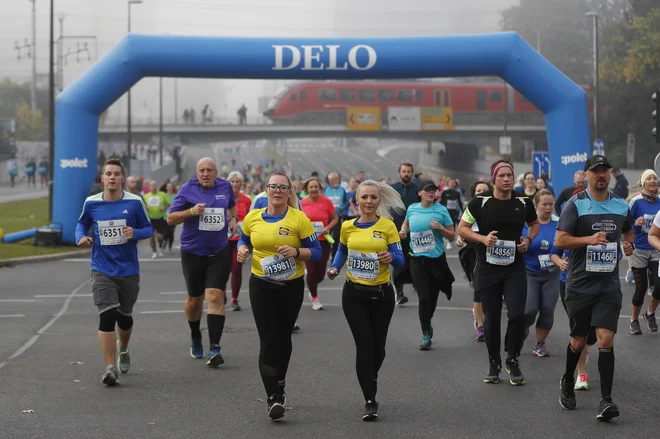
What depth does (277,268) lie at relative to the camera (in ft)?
24.9

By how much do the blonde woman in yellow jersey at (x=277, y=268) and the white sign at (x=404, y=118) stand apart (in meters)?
69.7

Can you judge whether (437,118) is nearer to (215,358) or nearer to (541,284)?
(541,284)

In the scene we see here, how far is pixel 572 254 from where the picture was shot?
7.79m

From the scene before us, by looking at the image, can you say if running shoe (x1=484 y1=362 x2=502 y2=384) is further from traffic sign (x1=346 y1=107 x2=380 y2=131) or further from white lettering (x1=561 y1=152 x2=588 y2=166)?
traffic sign (x1=346 y1=107 x2=380 y2=131)

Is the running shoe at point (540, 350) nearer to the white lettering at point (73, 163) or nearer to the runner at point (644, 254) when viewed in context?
the runner at point (644, 254)

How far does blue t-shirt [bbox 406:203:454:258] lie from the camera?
437 inches

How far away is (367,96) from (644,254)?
66.8 metres

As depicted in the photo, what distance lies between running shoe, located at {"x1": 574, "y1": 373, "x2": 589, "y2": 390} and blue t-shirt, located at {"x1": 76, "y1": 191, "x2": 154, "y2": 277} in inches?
144

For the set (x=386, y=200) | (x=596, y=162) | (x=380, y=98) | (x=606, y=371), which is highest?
(x=380, y=98)

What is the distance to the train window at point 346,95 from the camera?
77438 mm

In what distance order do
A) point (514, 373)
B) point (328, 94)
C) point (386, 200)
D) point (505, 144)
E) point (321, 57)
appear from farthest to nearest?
point (328, 94) → point (505, 144) → point (321, 57) → point (514, 373) → point (386, 200)

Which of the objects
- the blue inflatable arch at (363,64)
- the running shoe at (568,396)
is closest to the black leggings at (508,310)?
the running shoe at (568,396)

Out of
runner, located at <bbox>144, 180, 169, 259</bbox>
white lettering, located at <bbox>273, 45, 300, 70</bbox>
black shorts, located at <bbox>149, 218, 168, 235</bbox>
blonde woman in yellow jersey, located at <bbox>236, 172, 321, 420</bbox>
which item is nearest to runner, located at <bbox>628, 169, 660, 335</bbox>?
blonde woman in yellow jersey, located at <bbox>236, 172, 321, 420</bbox>

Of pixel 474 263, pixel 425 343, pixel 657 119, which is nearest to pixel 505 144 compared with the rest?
pixel 657 119
